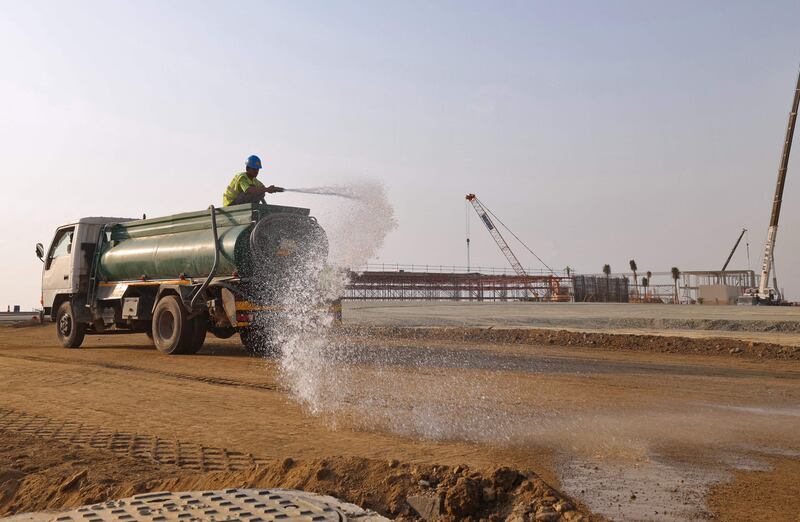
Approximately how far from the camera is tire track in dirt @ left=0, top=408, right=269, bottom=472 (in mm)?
5254

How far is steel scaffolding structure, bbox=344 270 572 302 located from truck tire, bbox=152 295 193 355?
47921 millimetres

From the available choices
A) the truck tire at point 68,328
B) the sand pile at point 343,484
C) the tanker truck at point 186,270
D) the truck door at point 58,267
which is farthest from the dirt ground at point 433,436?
the truck door at point 58,267

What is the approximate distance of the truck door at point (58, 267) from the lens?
1794 centimetres

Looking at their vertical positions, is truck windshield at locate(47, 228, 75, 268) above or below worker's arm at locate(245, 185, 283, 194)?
below

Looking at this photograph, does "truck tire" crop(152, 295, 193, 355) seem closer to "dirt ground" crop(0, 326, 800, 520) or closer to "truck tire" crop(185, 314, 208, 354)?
"truck tire" crop(185, 314, 208, 354)

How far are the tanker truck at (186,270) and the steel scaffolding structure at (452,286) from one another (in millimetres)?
45543

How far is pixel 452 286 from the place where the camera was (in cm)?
7119

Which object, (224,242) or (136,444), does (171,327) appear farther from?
(136,444)

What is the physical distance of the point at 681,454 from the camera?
18.3ft

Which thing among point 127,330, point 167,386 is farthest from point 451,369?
point 127,330

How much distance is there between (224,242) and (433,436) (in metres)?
8.74

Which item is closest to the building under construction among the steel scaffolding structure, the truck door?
the steel scaffolding structure

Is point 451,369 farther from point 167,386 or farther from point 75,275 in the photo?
point 75,275

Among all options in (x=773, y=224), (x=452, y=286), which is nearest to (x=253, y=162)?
(x=773, y=224)
